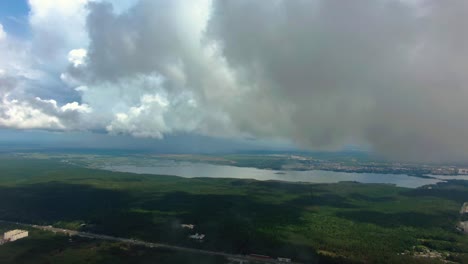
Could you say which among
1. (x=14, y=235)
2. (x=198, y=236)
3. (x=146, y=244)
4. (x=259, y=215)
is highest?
(x=259, y=215)

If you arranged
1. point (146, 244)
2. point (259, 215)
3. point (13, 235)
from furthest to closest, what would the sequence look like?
point (259, 215)
point (13, 235)
point (146, 244)

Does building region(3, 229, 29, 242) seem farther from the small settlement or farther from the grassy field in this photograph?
the grassy field

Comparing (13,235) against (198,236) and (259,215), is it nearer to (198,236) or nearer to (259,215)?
(198,236)

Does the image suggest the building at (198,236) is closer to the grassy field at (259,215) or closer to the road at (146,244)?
the grassy field at (259,215)

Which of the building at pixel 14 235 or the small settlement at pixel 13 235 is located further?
the building at pixel 14 235

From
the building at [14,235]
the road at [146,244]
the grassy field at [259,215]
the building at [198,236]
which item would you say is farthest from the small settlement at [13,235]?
the building at [198,236]

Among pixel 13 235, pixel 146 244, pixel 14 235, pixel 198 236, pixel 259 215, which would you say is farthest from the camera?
pixel 259 215

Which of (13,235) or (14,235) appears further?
(14,235)

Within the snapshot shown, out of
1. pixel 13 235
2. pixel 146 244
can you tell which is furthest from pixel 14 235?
pixel 146 244
